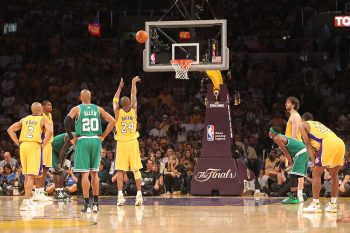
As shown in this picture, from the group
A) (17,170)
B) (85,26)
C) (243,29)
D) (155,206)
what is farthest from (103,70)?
(155,206)

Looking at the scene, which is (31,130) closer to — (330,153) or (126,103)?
(126,103)

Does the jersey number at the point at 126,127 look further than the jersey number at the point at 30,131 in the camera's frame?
Yes

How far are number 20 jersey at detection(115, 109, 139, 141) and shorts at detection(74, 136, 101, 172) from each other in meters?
1.95

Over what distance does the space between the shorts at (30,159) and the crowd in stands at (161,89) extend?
4365 millimetres

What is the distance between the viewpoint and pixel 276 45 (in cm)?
2722

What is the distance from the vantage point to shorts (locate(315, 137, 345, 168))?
12875mm

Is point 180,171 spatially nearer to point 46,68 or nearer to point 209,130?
point 209,130

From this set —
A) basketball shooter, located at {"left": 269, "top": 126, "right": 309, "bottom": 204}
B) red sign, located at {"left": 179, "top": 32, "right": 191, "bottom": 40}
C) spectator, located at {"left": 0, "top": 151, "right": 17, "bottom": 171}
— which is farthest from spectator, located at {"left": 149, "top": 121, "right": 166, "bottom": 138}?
basketball shooter, located at {"left": 269, "top": 126, "right": 309, "bottom": 204}

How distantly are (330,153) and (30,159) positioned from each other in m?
5.33

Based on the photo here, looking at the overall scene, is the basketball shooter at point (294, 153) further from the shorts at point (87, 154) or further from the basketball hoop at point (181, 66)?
the shorts at point (87, 154)

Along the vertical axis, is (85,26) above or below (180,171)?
above

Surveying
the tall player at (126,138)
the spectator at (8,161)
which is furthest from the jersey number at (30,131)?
the spectator at (8,161)

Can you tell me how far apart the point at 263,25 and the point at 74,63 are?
7.00 m

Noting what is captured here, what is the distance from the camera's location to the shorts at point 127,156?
594 inches
